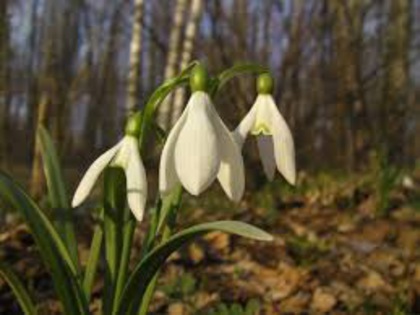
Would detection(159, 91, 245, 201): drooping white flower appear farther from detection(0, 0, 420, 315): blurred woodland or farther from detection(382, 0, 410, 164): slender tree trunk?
detection(382, 0, 410, 164): slender tree trunk

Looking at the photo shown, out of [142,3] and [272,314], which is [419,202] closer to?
[272,314]

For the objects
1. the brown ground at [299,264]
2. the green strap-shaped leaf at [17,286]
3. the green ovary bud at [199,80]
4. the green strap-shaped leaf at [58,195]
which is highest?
the green ovary bud at [199,80]

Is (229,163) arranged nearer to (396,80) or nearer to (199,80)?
(199,80)

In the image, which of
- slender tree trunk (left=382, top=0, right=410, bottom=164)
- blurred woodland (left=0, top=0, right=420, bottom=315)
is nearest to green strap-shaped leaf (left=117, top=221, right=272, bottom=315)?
blurred woodland (left=0, top=0, right=420, bottom=315)

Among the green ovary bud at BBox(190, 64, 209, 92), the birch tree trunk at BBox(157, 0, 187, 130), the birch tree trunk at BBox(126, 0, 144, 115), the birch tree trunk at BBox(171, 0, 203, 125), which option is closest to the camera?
the green ovary bud at BBox(190, 64, 209, 92)

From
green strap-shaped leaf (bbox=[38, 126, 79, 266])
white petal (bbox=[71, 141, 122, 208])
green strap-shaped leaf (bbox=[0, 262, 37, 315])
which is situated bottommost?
green strap-shaped leaf (bbox=[0, 262, 37, 315])

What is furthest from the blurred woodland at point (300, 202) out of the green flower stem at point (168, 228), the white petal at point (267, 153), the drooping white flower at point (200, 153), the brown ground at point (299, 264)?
the drooping white flower at point (200, 153)

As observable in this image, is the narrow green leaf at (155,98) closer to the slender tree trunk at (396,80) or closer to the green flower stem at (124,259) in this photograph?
the green flower stem at (124,259)
